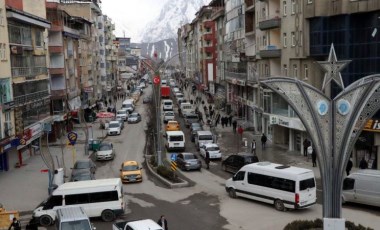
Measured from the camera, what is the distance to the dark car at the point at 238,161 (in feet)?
121

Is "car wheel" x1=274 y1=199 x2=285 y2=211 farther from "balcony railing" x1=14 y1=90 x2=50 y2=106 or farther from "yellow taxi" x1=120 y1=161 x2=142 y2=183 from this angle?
"balcony railing" x1=14 y1=90 x2=50 y2=106

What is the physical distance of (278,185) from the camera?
2731cm

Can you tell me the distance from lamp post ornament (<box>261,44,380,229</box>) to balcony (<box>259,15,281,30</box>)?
2981cm

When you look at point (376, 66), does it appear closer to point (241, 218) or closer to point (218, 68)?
point (241, 218)

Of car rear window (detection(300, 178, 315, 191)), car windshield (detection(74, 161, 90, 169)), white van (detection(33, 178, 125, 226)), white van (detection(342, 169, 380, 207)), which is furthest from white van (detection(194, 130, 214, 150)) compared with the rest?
white van (detection(33, 178, 125, 226))

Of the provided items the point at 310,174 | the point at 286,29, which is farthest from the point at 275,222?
the point at 286,29

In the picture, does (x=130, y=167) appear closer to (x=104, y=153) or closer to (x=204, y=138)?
(x=104, y=153)

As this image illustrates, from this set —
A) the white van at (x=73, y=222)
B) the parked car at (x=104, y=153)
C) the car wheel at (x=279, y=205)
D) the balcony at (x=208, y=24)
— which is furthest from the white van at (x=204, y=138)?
the balcony at (x=208, y=24)

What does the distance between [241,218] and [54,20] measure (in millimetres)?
43659

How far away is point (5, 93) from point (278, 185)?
23039mm

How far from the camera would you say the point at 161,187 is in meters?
34.2

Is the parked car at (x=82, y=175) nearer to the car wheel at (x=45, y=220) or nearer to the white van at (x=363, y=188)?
the car wheel at (x=45, y=220)

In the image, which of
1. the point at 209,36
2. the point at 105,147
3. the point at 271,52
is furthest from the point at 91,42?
the point at 271,52

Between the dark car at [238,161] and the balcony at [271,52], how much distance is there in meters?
14.4
